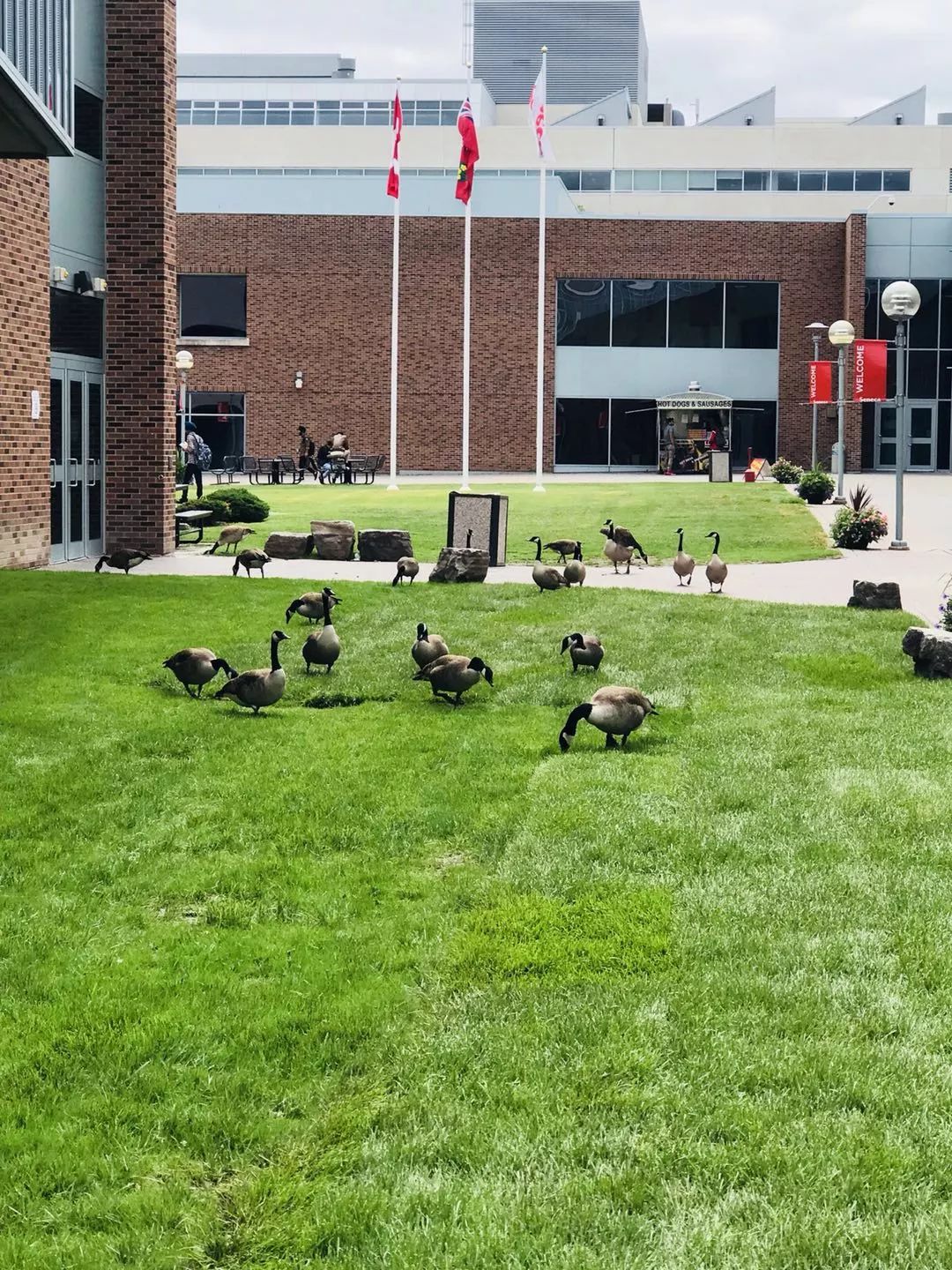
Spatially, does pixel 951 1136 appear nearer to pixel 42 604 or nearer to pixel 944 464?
pixel 42 604

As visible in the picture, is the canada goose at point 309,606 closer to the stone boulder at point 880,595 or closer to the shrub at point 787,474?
the stone boulder at point 880,595

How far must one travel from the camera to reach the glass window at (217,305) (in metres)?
53.5

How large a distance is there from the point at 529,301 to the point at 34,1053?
163 ft

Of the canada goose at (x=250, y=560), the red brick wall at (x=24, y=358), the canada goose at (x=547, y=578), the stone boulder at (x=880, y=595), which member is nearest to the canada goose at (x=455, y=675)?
the canada goose at (x=547, y=578)

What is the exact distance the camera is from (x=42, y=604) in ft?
49.1

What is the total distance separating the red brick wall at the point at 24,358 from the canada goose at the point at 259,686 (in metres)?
9.17

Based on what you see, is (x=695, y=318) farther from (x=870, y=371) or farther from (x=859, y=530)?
(x=859, y=530)

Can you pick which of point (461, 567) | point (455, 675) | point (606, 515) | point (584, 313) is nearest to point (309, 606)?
point (455, 675)

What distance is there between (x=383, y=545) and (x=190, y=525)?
526 cm

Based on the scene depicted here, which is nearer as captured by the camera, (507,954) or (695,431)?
(507,954)

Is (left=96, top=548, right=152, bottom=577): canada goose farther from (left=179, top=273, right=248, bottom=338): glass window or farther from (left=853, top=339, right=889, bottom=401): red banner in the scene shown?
(left=179, top=273, right=248, bottom=338): glass window

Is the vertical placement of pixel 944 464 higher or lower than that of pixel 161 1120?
higher

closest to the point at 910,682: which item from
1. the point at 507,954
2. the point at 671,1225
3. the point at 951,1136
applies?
the point at 507,954

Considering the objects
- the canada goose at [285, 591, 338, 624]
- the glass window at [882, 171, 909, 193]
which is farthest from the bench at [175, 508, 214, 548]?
the glass window at [882, 171, 909, 193]
